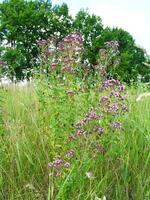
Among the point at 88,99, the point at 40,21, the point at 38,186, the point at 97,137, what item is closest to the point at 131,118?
the point at 88,99

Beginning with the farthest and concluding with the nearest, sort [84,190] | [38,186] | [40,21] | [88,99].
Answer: [40,21] → [88,99] → [38,186] → [84,190]

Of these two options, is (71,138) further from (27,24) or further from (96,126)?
(27,24)

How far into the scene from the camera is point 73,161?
3207 mm

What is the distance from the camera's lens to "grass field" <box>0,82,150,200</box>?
3.21 meters

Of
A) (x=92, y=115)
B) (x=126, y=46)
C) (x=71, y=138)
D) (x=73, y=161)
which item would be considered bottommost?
(x=73, y=161)

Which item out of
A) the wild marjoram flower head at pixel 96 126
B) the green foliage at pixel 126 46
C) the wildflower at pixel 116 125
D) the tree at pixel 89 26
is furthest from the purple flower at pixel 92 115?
the tree at pixel 89 26

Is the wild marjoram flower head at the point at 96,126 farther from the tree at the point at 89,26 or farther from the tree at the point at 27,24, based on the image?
the tree at the point at 89,26

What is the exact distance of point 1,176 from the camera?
3518 mm

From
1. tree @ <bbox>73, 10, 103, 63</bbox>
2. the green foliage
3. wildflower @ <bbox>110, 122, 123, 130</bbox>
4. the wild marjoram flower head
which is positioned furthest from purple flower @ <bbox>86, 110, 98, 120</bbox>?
tree @ <bbox>73, 10, 103, 63</bbox>

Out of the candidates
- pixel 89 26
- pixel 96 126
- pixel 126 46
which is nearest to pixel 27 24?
pixel 89 26

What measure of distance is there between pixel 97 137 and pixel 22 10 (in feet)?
149

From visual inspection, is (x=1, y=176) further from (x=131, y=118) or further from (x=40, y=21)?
(x=40, y=21)

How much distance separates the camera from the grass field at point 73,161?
3.21 meters

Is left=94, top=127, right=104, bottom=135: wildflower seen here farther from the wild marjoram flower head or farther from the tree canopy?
the tree canopy
